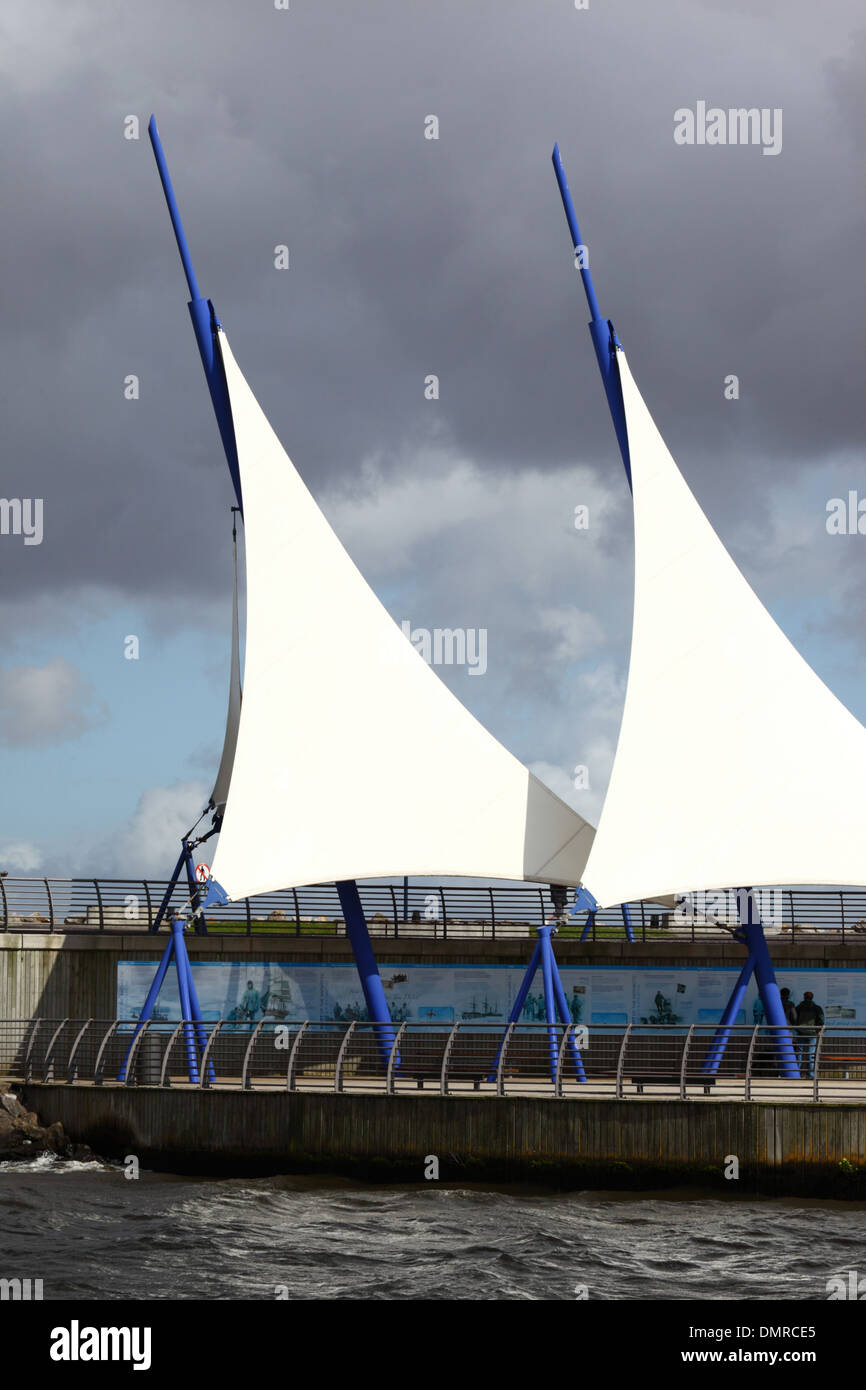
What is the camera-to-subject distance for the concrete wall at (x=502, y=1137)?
25.1 meters

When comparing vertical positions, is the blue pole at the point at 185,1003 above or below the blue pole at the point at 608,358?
below

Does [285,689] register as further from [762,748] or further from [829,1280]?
[829,1280]

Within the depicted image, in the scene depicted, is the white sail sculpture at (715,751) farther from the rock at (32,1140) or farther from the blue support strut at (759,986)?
the rock at (32,1140)

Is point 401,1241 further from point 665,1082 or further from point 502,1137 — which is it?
point 665,1082

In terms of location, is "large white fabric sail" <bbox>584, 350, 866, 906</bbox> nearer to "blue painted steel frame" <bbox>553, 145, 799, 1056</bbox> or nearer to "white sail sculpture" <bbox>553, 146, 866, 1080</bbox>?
"white sail sculpture" <bbox>553, 146, 866, 1080</bbox>

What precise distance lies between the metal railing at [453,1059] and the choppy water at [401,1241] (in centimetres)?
176

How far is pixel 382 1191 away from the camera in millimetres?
25875

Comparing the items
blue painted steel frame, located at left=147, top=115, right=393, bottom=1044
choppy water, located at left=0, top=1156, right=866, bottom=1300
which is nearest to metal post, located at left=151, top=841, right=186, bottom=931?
blue painted steel frame, located at left=147, top=115, right=393, bottom=1044

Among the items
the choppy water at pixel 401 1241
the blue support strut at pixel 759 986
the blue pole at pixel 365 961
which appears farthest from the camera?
the blue pole at pixel 365 961

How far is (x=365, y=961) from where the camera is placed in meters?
30.3

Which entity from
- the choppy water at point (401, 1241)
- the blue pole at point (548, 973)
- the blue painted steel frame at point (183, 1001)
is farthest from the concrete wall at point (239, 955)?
the choppy water at point (401, 1241)

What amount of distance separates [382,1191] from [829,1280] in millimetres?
7819

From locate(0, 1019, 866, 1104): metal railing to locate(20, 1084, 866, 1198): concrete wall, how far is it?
332 mm
